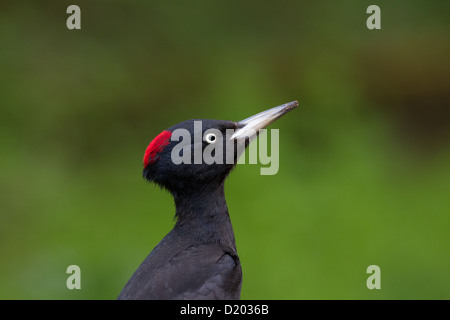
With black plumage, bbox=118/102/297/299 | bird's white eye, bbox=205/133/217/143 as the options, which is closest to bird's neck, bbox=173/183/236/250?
black plumage, bbox=118/102/297/299

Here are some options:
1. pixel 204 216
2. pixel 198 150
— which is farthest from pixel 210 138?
pixel 204 216

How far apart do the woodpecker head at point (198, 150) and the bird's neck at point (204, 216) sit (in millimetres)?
47

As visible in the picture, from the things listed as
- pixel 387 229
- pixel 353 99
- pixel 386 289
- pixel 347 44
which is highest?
pixel 347 44

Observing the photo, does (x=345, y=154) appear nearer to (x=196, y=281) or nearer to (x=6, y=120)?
(x=6, y=120)

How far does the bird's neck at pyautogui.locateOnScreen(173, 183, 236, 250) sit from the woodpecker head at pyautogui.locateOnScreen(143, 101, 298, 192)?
47 millimetres

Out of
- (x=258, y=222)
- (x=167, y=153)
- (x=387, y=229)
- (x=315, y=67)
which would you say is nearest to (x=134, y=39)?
(x=315, y=67)

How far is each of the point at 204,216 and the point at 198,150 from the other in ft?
1.11

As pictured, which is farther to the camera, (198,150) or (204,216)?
(204,216)

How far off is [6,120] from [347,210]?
3.21 m

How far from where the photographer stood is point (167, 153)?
3.50 meters

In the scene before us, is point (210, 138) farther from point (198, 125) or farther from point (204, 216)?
point (204, 216)

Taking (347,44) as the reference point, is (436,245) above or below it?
below

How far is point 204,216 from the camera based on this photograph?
360 centimetres

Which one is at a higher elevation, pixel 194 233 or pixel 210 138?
pixel 210 138
